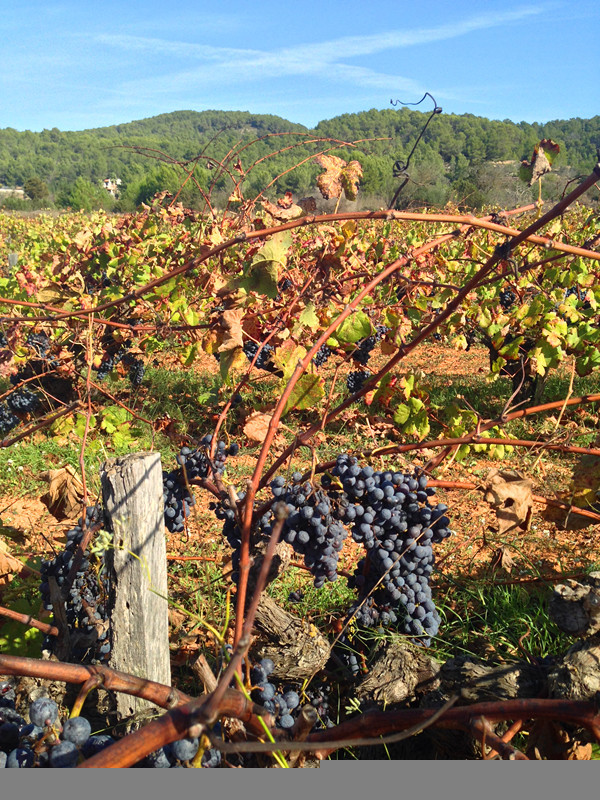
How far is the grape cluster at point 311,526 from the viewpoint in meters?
1.72

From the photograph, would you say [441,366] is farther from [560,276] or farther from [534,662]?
[534,662]

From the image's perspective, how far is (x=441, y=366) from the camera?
282 inches

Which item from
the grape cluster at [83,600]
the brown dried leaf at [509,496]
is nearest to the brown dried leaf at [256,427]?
the grape cluster at [83,600]

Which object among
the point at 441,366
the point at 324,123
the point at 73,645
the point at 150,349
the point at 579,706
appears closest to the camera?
the point at 579,706

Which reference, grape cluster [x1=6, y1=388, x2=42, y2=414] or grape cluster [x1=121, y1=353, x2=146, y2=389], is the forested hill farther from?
grape cluster [x1=6, y1=388, x2=42, y2=414]

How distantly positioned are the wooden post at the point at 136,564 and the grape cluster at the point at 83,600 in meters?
0.27

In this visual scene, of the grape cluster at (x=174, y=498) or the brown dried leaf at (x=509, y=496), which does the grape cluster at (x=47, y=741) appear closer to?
the grape cluster at (x=174, y=498)

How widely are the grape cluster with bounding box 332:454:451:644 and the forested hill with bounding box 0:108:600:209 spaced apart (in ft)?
3.49

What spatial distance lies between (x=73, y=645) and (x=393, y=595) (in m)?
1.02

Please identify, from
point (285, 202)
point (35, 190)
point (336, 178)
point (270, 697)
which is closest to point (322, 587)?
point (270, 697)

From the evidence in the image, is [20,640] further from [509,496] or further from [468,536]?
[468,536]

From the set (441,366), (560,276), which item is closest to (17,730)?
(560,276)

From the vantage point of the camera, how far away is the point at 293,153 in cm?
731

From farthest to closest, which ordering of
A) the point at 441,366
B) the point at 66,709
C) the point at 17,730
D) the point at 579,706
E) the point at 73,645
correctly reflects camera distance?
the point at 441,366, the point at 73,645, the point at 66,709, the point at 17,730, the point at 579,706
